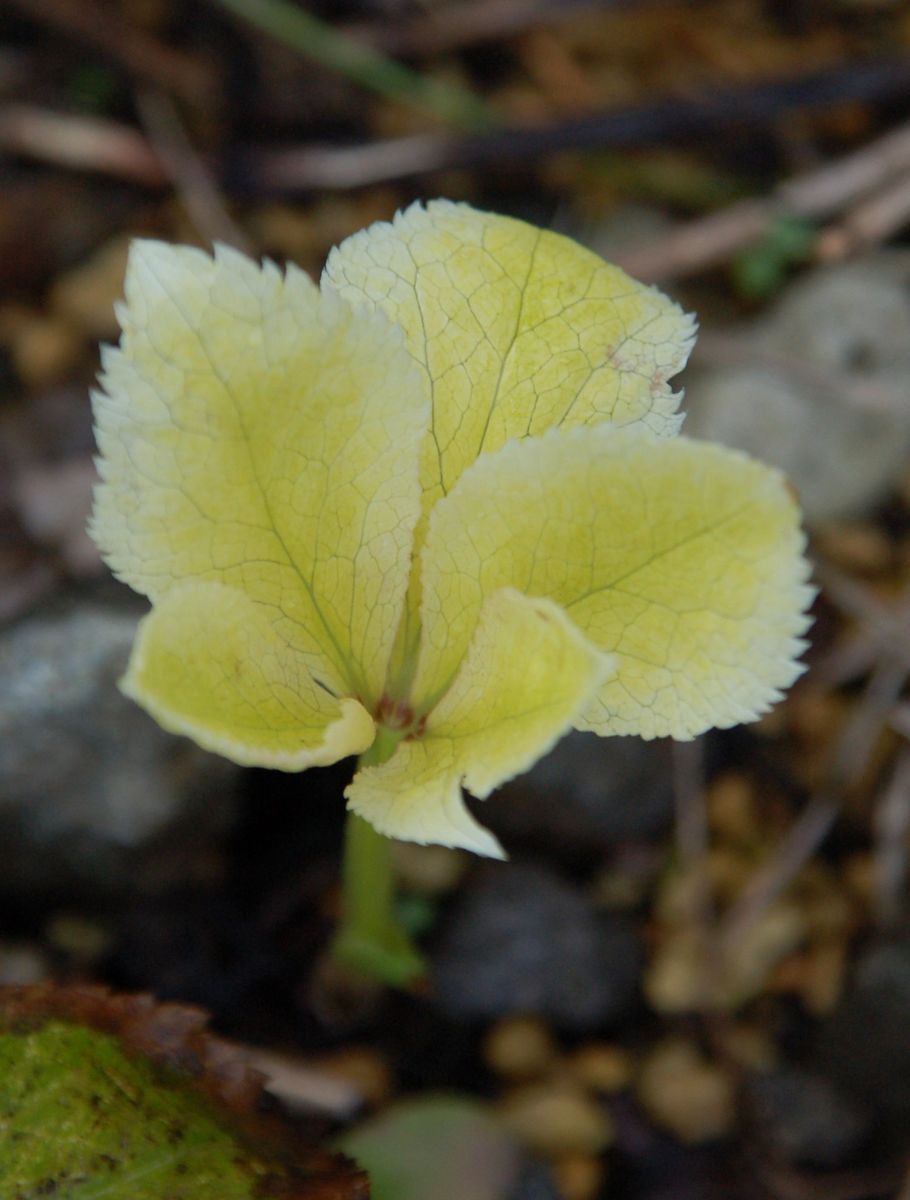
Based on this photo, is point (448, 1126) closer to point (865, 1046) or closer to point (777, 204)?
point (865, 1046)

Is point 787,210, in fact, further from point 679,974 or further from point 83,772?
point 83,772

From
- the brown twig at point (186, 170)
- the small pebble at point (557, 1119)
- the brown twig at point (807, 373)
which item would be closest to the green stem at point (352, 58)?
the brown twig at point (186, 170)

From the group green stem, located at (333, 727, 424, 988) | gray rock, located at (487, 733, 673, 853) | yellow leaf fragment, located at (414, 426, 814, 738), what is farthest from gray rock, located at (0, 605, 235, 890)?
yellow leaf fragment, located at (414, 426, 814, 738)

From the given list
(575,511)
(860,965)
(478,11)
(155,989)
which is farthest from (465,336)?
(478,11)

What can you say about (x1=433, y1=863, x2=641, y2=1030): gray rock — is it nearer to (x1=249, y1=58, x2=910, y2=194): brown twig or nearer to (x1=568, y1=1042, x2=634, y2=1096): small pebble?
(x1=568, y1=1042, x2=634, y2=1096): small pebble

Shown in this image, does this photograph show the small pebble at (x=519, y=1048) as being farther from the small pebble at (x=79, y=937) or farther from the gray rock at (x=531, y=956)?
the small pebble at (x=79, y=937)

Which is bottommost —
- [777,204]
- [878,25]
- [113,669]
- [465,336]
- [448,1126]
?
[448,1126]

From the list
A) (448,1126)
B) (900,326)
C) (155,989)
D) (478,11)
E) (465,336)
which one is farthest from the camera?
(478,11)
